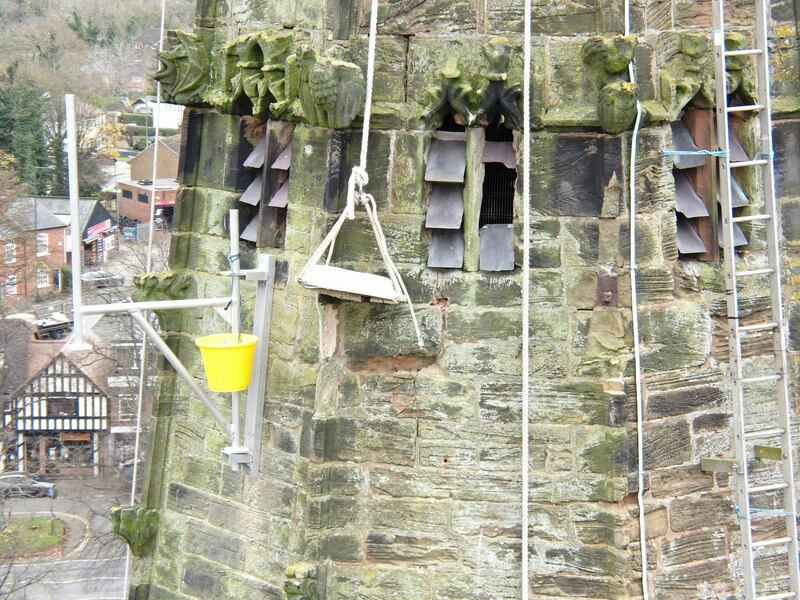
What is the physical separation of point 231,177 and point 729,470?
326cm

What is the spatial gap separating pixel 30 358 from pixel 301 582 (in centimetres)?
3364

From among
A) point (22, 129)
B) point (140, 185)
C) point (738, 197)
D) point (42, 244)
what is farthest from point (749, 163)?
point (140, 185)

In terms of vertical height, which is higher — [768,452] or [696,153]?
[696,153]

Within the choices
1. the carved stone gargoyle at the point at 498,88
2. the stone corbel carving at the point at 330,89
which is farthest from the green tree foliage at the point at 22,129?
the carved stone gargoyle at the point at 498,88

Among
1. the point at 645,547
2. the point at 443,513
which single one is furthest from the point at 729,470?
the point at 443,513

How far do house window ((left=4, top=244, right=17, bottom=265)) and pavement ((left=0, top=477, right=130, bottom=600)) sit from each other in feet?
25.2

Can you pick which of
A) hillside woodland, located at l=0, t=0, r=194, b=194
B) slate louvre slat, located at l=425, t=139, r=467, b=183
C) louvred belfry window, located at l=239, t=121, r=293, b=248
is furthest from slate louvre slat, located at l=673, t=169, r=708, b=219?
hillside woodland, located at l=0, t=0, r=194, b=194

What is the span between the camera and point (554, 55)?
5.45 meters

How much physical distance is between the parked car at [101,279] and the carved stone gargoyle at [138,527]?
1106 inches

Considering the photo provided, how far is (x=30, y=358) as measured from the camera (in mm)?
37094

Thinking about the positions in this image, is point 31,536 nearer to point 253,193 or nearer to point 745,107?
point 253,193

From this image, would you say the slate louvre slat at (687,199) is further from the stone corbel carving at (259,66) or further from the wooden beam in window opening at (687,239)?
the stone corbel carving at (259,66)

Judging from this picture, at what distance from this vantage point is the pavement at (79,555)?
28.5 metres

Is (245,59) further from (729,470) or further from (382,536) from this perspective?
(729,470)
